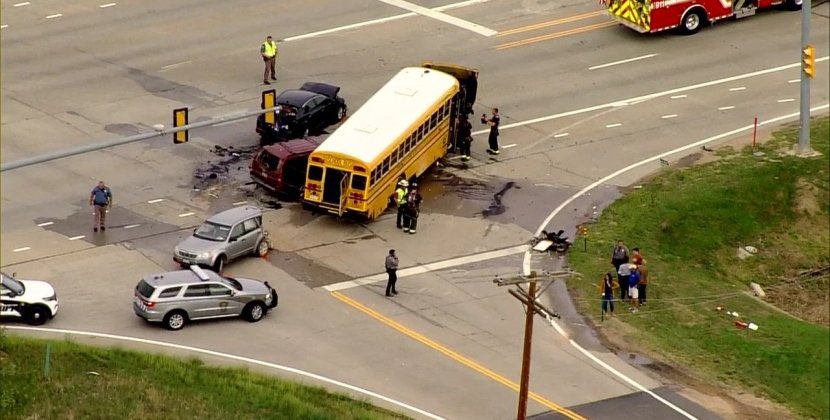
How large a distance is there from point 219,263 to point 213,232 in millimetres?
951

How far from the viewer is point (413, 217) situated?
5022cm

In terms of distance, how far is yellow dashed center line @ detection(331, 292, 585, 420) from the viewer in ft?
135

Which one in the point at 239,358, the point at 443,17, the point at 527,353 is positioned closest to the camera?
the point at 527,353

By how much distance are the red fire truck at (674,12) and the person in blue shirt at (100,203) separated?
24.6m

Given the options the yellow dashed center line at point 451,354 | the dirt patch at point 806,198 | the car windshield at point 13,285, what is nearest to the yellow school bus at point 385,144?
the yellow dashed center line at point 451,354

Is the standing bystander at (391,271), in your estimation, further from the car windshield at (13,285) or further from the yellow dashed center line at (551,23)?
the yellow dashed center line at (551,23)

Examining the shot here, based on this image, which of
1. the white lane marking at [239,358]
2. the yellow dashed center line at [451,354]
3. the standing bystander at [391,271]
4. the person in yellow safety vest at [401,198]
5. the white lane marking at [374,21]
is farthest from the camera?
the white lane marking at [374,21]

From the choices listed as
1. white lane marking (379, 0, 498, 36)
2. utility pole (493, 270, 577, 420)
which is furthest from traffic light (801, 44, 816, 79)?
utility pole (493, 270, 577, 420)

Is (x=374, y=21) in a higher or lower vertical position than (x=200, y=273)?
higher

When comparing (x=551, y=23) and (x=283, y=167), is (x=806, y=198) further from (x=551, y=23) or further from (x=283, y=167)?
(x=283, y=167)

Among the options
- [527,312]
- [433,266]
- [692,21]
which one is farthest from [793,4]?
[527,312]

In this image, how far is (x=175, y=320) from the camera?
142ft

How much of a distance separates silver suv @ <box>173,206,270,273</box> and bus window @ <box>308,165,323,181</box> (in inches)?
104

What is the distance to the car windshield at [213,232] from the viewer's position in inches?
1847
